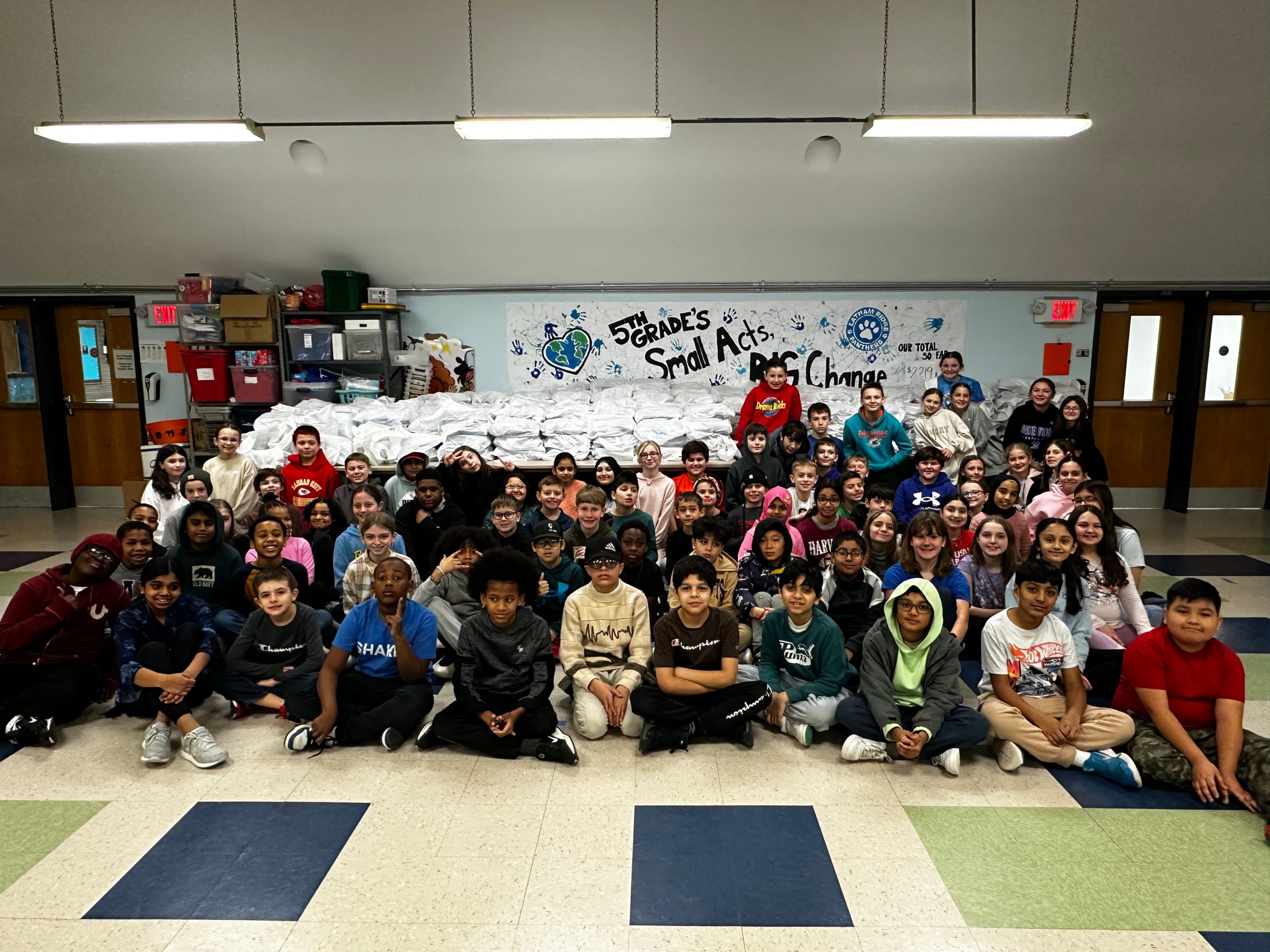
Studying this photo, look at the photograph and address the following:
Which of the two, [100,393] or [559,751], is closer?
[559,751]

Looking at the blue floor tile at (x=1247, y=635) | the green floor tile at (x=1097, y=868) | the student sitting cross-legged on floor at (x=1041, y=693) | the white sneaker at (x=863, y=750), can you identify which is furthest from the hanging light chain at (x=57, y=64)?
the blue floor tile at (x=1247, y=635)

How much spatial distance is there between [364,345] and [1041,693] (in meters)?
6.81

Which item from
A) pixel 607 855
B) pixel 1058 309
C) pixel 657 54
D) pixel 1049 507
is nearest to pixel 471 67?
pixel 657 54

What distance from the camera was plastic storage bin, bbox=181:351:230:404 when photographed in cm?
803

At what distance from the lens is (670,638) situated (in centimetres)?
A: 368

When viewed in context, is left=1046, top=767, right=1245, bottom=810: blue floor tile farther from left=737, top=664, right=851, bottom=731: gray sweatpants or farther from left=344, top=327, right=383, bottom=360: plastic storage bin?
left=344, top=327, right=383, bottom=360: plastic storage bin

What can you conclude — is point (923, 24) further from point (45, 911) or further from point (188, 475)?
point (45, 911)

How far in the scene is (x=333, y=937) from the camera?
2441 millimetres

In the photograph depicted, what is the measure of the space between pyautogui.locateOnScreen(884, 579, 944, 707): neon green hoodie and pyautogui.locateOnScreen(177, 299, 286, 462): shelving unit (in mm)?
6768

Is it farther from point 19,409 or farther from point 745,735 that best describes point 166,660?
point 19,409

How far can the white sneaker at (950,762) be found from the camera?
336 centimetres

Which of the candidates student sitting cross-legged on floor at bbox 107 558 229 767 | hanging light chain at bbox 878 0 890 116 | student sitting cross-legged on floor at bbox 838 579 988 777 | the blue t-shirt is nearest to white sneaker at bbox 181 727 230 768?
student sitting cross-legged on floor at bbox 107 558 229 767

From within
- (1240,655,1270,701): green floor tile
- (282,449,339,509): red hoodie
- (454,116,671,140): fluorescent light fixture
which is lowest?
(1240,655,1270,701): green floor tile

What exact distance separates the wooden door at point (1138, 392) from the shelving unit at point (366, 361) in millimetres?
7543
